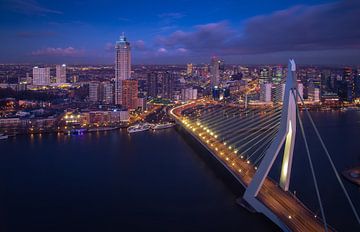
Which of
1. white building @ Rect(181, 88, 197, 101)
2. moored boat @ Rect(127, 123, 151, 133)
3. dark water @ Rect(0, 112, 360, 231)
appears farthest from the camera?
white building @ Rect(181, 88, 197, 101)

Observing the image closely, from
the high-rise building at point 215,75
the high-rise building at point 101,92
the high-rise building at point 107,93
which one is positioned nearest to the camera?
the high-rise building at point 107,93

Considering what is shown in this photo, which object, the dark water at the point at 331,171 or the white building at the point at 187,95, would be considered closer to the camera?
the dark water at the point at 331,171

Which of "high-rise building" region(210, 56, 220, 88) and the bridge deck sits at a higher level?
"high-rise building" region(210, 56, 220, 88)

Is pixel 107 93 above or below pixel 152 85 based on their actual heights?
below

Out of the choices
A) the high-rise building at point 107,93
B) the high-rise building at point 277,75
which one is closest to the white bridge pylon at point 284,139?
the high-rise building at point 107,93

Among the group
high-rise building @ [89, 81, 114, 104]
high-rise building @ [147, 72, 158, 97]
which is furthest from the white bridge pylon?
high-rise building @ [147, 72, 158, 97]

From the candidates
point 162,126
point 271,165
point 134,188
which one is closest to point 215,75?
point 162,126

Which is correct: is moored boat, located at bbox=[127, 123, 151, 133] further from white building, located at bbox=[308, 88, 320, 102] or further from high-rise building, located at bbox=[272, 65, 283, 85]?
high-rise building, located at bbox=[272, 65, 283, 85]

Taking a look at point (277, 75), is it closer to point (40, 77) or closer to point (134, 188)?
point (40, 77)

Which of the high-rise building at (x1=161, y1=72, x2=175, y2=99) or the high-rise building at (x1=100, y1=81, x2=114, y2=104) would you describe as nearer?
the high-rise building at (x1=100, y1=81, x2=114, y2=104)

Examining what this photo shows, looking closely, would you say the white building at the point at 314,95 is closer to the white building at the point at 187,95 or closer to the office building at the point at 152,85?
the white building at the point at 187,95
